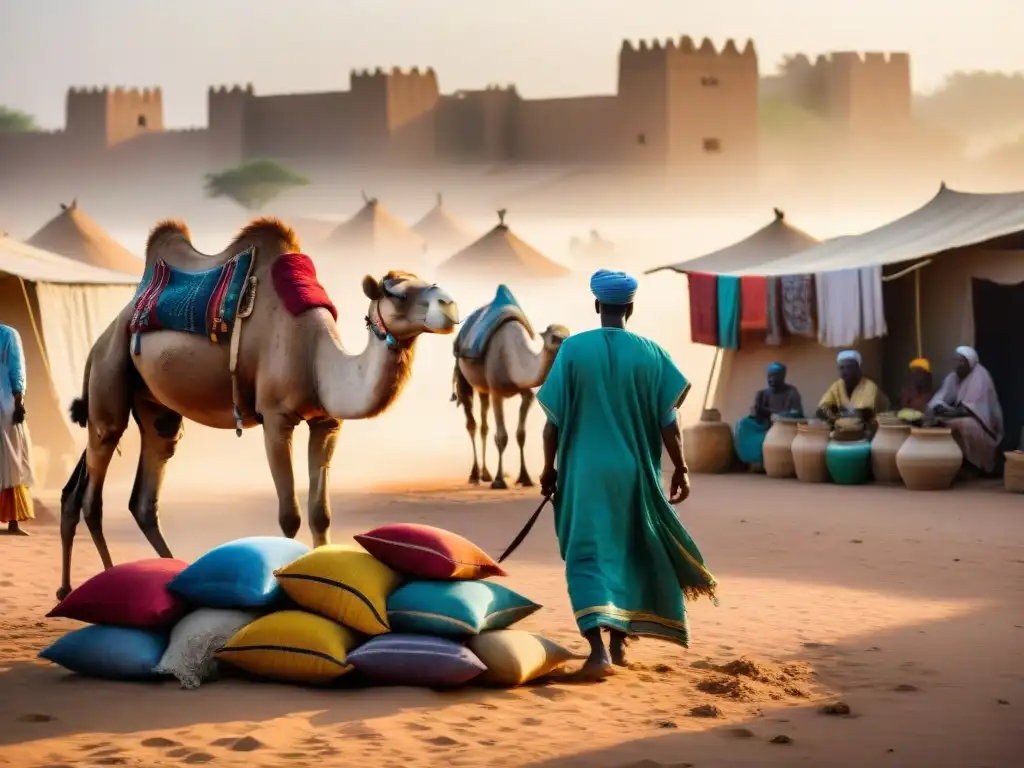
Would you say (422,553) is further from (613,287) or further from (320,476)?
(320,476)

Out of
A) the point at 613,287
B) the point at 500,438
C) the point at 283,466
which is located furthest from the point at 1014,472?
the point at 613,287

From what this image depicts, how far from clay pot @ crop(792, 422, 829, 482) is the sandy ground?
185 inches

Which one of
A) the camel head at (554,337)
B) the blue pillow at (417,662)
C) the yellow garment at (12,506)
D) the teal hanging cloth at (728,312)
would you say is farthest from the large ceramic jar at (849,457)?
the blue pillow at (417,662)

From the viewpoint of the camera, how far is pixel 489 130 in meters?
58.6

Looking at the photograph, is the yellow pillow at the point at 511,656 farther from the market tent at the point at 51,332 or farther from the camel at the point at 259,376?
the market tent at the point at 51,332

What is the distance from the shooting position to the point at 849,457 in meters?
13.5

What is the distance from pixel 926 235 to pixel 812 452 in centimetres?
278

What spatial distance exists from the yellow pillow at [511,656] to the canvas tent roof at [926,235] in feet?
30.3

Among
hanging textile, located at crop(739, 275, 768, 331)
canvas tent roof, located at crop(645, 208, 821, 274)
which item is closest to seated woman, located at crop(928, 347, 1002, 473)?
hanging textile, located at crop(739, 275, 768, 331)

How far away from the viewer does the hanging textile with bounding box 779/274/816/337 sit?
1520 centimetres

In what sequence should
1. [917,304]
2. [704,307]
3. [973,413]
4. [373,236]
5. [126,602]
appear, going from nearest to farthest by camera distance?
1. [126,602]
2. [973,413]
3. [917,304]
4. [704,307]
5. [373,236]

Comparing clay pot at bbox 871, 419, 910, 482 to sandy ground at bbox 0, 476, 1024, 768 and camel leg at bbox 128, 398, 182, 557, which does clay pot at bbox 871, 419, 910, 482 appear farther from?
camel leg at bbox 128, 398, 182, 557

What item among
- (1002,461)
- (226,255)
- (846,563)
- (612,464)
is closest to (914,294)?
(1002,461)

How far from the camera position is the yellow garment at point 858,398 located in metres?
14.1
